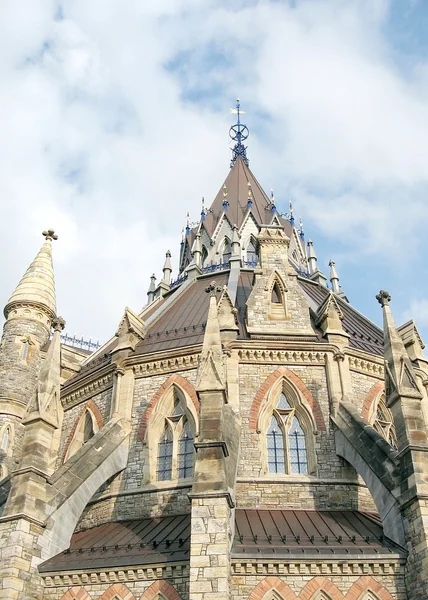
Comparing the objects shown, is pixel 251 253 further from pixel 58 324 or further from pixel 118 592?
pixel 118 592

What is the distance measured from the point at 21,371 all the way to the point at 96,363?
14.5ft

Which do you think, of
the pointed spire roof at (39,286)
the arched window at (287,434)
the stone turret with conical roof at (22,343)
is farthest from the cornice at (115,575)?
the pointed spire roof at (39,286)

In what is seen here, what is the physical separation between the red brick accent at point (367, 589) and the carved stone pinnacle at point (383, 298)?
687 cm

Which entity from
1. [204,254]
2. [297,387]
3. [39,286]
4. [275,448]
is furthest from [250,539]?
[204,254]

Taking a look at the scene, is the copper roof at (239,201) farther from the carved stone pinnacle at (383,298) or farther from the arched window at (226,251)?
the carved stone pinnacle at (383,298)

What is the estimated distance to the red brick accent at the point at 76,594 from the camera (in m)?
13.0

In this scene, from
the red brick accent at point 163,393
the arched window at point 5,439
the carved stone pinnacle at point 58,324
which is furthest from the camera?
the arched window at point 5,439

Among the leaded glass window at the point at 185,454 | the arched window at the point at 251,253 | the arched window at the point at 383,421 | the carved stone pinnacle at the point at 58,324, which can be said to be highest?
the arched window at the point at 251,253

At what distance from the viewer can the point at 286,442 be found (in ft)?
54.1

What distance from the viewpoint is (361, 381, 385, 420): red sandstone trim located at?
682 inches

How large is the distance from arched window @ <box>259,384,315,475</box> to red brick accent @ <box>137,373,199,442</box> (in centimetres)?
198

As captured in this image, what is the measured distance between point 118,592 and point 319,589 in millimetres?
3982

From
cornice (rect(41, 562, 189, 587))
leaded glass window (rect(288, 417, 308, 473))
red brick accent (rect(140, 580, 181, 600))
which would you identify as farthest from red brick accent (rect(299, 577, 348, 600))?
leaded glass window (rect(288, 417, 308, 473))

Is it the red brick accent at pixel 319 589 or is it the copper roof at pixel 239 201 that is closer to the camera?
the red brick accent at pixel 319 589
